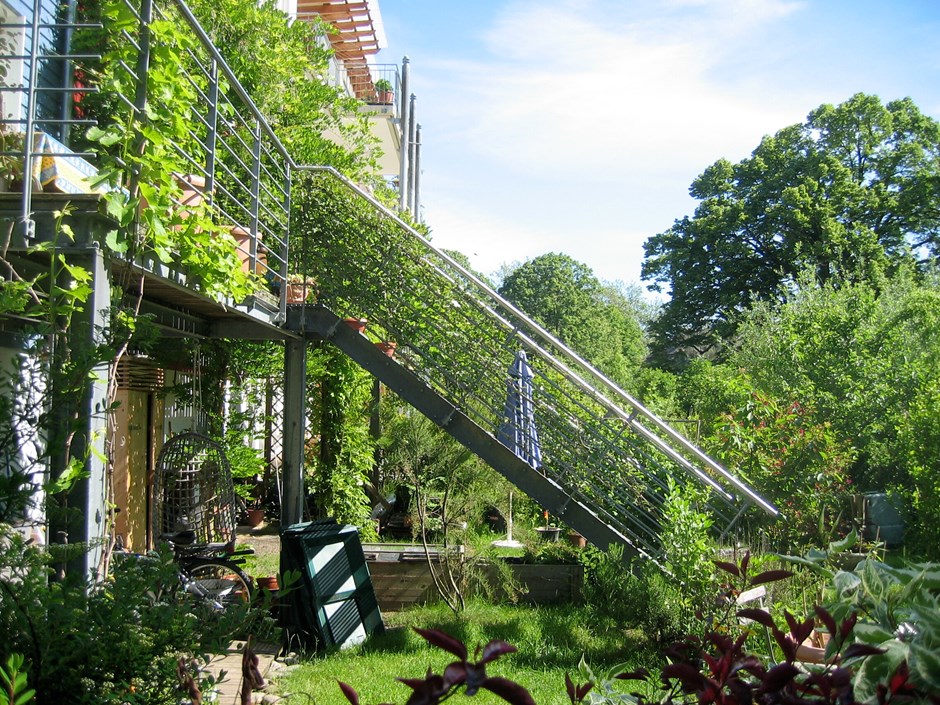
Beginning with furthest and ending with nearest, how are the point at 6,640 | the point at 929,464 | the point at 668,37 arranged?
the point at 929,464 < the point at 668,37 < the point at 6,640

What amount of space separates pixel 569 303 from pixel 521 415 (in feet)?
138

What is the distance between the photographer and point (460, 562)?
793 centimetres

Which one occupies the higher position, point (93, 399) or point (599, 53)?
point (599, 53)

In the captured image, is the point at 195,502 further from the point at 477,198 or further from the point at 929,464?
the point at 477,198

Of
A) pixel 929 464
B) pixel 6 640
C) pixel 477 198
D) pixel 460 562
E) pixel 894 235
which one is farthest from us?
pixel 477 198

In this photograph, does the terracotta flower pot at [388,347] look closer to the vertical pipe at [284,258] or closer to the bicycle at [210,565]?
the vertical pipe at [284,258]

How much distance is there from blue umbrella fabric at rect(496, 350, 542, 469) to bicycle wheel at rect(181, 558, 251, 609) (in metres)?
2.45

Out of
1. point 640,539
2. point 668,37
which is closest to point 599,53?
point 668,37

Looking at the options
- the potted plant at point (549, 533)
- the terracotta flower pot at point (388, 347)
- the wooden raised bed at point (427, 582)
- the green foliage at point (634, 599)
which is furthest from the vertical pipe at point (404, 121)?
the green foliage at point (634, 599)

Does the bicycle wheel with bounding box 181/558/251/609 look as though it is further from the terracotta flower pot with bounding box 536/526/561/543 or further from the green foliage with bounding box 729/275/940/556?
the green foliage with bounding box 729/275/940/556

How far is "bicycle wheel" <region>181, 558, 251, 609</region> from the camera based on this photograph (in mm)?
6273

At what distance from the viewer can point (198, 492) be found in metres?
8.41

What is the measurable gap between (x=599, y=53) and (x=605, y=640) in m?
4.67

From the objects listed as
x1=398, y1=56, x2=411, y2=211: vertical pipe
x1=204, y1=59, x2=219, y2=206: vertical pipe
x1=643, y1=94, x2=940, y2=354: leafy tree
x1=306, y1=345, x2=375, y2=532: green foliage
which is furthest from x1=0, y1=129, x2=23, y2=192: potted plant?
x1=643, y1=94, x2=940, y2=354: leafy tree
